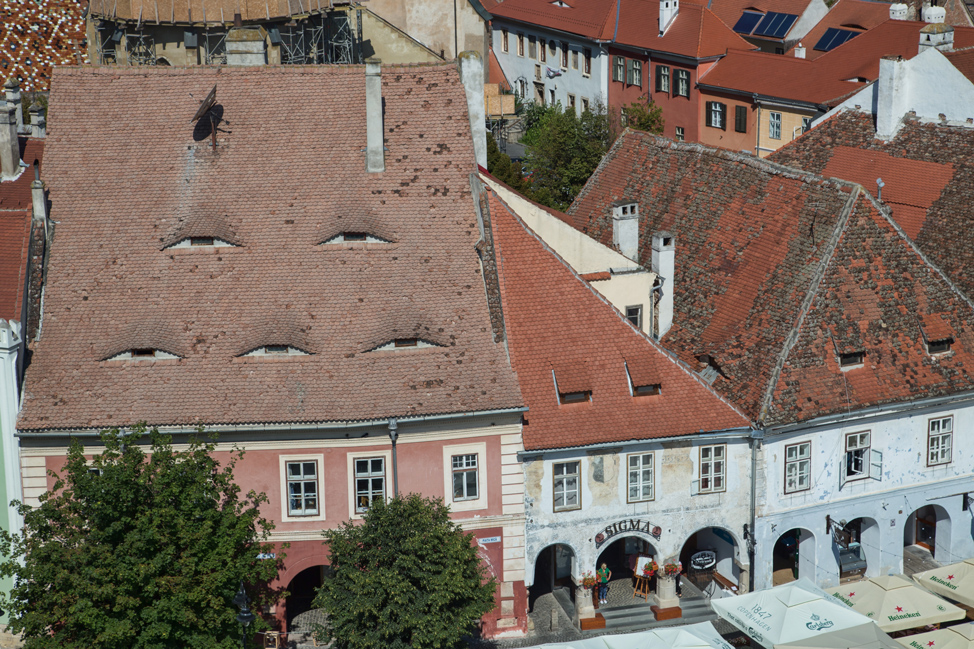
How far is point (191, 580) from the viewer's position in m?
30.2

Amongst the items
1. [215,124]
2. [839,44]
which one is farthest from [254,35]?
[839,44]

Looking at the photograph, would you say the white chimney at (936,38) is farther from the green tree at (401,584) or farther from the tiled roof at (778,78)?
the green tree at (401,584)

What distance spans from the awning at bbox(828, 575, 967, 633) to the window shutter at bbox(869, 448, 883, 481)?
328 cm

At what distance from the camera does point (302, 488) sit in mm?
36125

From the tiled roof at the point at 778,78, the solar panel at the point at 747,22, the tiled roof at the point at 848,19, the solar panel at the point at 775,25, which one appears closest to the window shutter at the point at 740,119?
the tiled roof at the point at 778,78

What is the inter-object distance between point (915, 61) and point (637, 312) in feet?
54.4

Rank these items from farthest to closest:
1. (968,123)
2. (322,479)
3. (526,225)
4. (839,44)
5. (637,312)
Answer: (839,44) < (968,123) < (637,312) < (526,225) < (322,479)

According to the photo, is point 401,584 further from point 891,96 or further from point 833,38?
point 833,38


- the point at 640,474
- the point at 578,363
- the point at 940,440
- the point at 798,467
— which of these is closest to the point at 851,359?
the point at 798,467

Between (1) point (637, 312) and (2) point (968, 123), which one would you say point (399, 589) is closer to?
(1) point (637, 312)

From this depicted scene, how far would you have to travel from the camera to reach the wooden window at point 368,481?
119 feet

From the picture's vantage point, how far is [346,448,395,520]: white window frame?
3606cm

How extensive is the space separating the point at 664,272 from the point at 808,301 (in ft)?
17.5

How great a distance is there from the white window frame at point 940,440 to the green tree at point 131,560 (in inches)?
810
